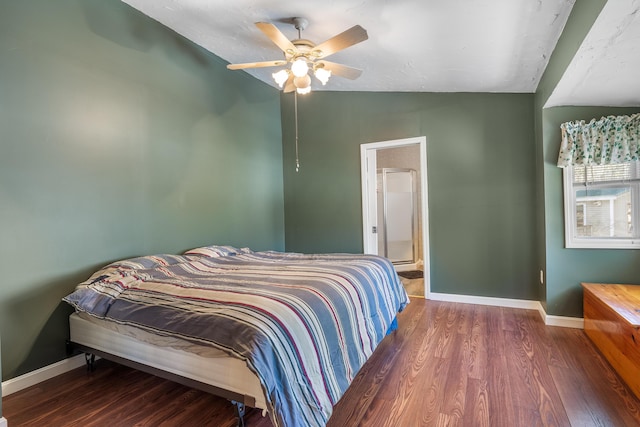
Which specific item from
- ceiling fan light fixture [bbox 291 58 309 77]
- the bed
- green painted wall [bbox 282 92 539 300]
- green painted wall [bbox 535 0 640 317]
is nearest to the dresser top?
green painted wall [bbox 535 0 640 317]

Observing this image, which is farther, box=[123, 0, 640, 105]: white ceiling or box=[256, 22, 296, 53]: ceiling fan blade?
box=[256, 22, 296, 53]: ceiling fan blade

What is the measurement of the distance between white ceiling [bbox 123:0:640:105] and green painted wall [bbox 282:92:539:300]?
39cm

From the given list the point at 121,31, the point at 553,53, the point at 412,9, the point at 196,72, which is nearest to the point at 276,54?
the point at 196,72

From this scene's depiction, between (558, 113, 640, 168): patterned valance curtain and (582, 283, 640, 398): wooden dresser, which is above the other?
(558, 113, 640, 168): patterned valance curtain

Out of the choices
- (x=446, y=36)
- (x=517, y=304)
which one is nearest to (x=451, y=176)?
(x=517, y=304)

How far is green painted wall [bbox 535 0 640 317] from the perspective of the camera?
105 inches

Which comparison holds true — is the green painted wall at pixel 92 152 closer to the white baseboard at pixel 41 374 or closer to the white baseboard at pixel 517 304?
the white baseboard at pixel 41 374

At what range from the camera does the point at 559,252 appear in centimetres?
283

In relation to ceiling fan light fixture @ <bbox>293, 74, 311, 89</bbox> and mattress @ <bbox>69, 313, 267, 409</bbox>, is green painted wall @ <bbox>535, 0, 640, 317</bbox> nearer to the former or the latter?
ceiling fan light fixture @ <bbox>293, 74, 311, 89</bbox>

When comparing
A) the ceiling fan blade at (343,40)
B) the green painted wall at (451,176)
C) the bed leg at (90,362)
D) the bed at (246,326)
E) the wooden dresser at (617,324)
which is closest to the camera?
the bed at (246,326)

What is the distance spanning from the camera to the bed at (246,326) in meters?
1.36

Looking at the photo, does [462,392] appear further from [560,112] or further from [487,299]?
[560,112]

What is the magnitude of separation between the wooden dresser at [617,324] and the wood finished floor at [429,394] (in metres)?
0.09

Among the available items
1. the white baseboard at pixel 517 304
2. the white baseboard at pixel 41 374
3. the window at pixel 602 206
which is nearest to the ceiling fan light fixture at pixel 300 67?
the window at pixel 602 206
